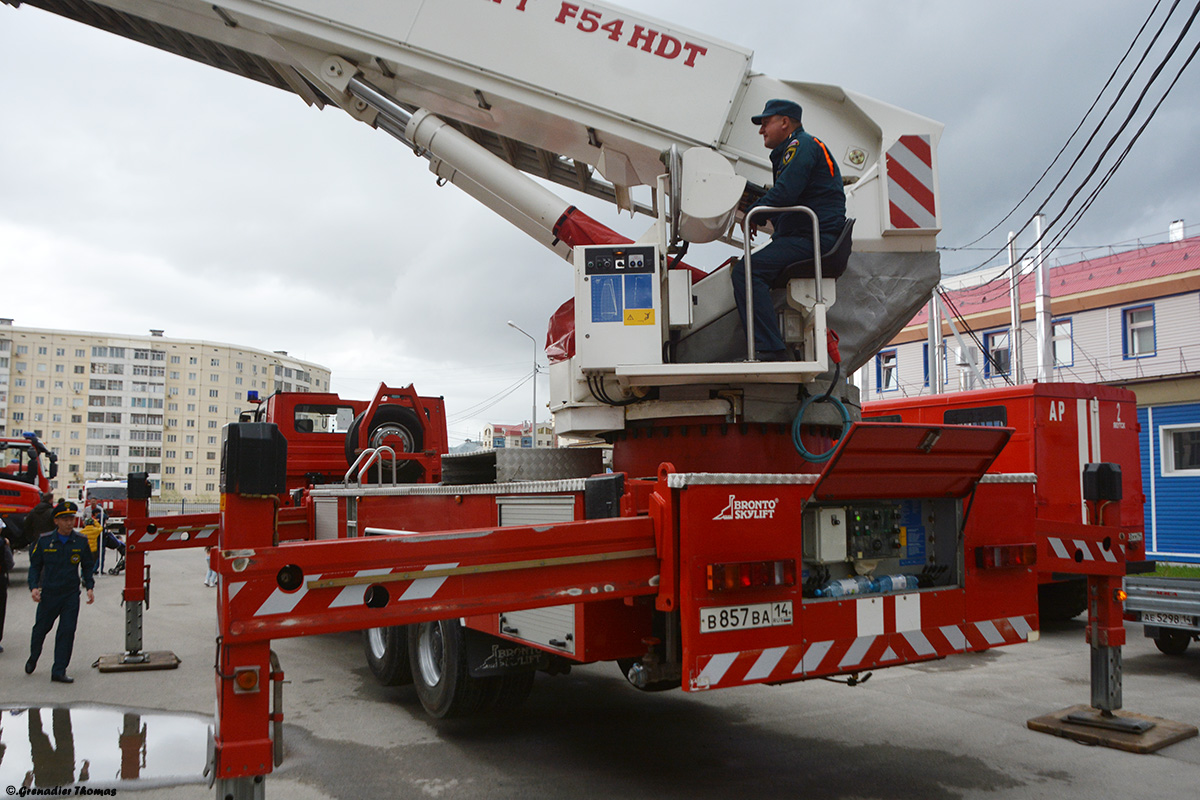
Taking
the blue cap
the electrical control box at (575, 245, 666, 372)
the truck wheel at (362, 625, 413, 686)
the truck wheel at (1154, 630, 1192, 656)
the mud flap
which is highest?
the blue cap

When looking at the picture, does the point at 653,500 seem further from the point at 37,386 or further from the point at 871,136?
the point at 37,386

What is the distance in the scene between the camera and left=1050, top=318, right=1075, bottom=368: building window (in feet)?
84.8

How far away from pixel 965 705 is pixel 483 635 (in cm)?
393

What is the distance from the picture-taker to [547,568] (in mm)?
3479

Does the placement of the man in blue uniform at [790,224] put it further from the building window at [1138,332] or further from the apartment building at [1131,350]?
the building window at [1138,332]

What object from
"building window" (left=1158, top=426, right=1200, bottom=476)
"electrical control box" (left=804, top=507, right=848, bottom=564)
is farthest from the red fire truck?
"building window" (left=1158, top=426, right=1200, bottom=476)

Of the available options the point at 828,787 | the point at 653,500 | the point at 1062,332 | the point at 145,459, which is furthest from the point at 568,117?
the point at 145,459

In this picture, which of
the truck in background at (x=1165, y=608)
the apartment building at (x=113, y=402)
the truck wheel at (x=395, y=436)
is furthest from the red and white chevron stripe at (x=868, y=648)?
the apartment building at (x=113, y=402)

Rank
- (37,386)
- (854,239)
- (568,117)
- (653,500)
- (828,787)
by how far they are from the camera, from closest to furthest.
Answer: (653,500), (828,787), (854,239), (568,117), (37,386)

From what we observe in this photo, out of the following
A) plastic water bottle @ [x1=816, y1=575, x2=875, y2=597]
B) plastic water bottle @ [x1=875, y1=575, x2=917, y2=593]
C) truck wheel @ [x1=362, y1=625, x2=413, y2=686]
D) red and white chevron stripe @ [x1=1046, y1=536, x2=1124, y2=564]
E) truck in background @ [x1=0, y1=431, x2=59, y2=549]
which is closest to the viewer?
plastic water bottle @ [x1=816, y1=575, x2=875, y2=597]

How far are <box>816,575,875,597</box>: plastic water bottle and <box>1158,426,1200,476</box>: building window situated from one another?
61.5 ft

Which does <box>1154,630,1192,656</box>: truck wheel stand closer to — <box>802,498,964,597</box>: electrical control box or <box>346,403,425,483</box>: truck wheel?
<box>802,498,964,597</box>: electrical control box

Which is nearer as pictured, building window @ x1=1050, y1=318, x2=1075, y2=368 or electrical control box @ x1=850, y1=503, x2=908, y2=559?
electrical control box @ x1=850, y1=503, x2=908, y2=559

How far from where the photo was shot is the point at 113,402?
109625 mm
